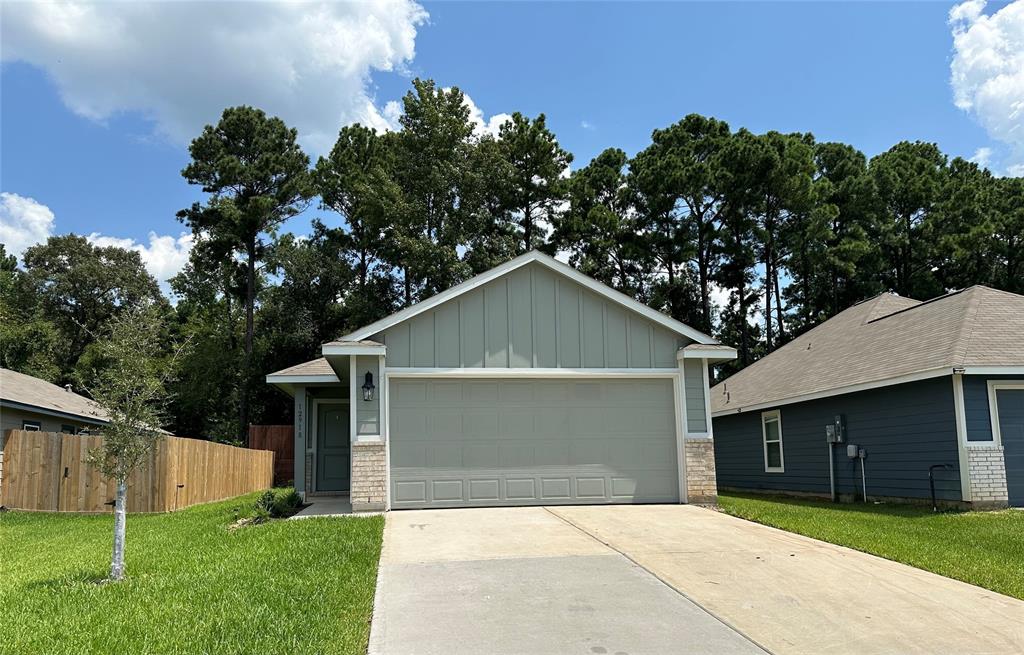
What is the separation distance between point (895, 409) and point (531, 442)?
262 inches

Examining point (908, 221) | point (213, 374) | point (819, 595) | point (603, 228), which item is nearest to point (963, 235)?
point (908, 221)

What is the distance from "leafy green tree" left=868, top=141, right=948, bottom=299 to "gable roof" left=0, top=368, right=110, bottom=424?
31143 millimetres

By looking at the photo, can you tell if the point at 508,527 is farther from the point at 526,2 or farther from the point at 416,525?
the point at 526,2

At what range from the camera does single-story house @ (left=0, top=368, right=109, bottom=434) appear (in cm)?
1678

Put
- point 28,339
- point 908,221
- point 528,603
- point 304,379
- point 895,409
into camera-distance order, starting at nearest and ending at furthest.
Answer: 1. point 528,603
2. point 895,409
3. point 304,379
4. point 908,221
5. point 28,339

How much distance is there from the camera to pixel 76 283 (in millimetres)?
40656

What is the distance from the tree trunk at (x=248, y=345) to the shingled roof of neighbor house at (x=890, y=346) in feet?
63.6

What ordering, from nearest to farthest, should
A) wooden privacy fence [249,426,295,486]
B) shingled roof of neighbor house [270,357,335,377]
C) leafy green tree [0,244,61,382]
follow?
shingled roof of neighbor house [270,357,335,377] < wooden privacy fence [249,426,295,486] < leafy green tree [0,244,61,382]

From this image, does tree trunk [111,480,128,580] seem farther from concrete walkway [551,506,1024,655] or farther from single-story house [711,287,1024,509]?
single-story house [711,287,1024,509]

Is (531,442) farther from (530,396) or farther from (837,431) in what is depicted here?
(837,431)

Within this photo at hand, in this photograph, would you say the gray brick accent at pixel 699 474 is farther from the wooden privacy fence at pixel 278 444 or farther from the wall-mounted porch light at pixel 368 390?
the wooden privacy fence at pixel 278 444

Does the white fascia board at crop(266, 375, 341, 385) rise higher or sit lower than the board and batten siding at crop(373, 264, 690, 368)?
lower

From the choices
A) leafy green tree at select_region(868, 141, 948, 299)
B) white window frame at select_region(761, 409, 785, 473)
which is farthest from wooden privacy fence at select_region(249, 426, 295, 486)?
leafy green tree at select_region(868, 141, 948, 299)

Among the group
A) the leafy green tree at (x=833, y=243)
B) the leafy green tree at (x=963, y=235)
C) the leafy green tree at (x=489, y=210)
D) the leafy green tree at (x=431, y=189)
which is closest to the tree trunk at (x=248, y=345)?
the leafy green tree at (x=431, y=189)
